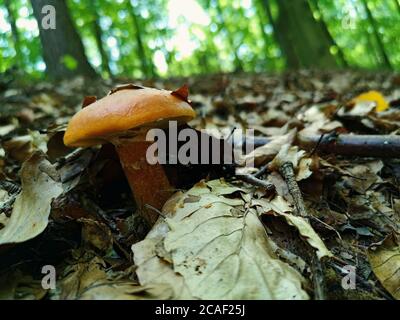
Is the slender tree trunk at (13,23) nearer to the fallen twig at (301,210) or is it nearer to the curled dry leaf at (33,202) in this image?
the curled dry leaf at (33,202)

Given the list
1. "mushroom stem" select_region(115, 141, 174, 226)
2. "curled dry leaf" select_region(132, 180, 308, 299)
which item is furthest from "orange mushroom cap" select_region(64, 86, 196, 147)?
"curled dry leaf" select_region(132, 180, 308, 299)

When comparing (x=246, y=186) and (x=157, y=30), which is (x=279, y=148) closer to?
(x=246, y=186)

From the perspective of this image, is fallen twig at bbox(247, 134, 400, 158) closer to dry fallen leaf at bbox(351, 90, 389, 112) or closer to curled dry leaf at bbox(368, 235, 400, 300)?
curled dry leaf at bbox(368, 235, 400, 300)

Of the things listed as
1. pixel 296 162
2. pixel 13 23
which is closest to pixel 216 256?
pixel 296 162

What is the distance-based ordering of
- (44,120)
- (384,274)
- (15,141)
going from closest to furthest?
(384,274)
(15,141)
(44,120)

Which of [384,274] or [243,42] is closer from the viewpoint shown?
[384,274]

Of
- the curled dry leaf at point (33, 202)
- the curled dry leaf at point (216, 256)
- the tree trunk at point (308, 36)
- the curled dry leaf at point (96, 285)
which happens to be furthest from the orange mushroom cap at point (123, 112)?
the tree trunk at point (308, 36)

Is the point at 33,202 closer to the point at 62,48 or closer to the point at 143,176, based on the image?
the point at 143,176
